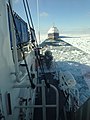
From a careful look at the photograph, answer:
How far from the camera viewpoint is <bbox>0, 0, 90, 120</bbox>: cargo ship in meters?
1.24

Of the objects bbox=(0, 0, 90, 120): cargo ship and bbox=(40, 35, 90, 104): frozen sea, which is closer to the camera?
bbox=(0, 0, 90, 120): cargo ship

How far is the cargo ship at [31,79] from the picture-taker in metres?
1.24

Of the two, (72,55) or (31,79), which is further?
(72,55)

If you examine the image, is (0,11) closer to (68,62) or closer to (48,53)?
(48,53)

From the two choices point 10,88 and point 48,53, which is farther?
point 48,53

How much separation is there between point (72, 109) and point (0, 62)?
188cm

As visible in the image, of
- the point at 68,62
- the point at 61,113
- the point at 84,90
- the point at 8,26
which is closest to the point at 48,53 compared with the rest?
the point at 68,62

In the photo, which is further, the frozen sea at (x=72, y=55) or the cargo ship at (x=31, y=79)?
the frozen sea at (x=72, y=55)

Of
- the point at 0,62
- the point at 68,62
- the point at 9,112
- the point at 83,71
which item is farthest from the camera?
the point at 68,62

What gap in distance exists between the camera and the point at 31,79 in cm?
137

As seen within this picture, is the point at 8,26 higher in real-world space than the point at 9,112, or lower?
higher

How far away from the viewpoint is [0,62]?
1.14 m

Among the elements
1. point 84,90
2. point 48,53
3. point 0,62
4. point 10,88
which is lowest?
point 84,90

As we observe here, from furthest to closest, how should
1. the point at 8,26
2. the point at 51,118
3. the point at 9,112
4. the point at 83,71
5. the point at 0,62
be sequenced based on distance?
the point at 83,71
the point at 51,118
the point at 8,26
the point at 9,112
the point at 0,62
